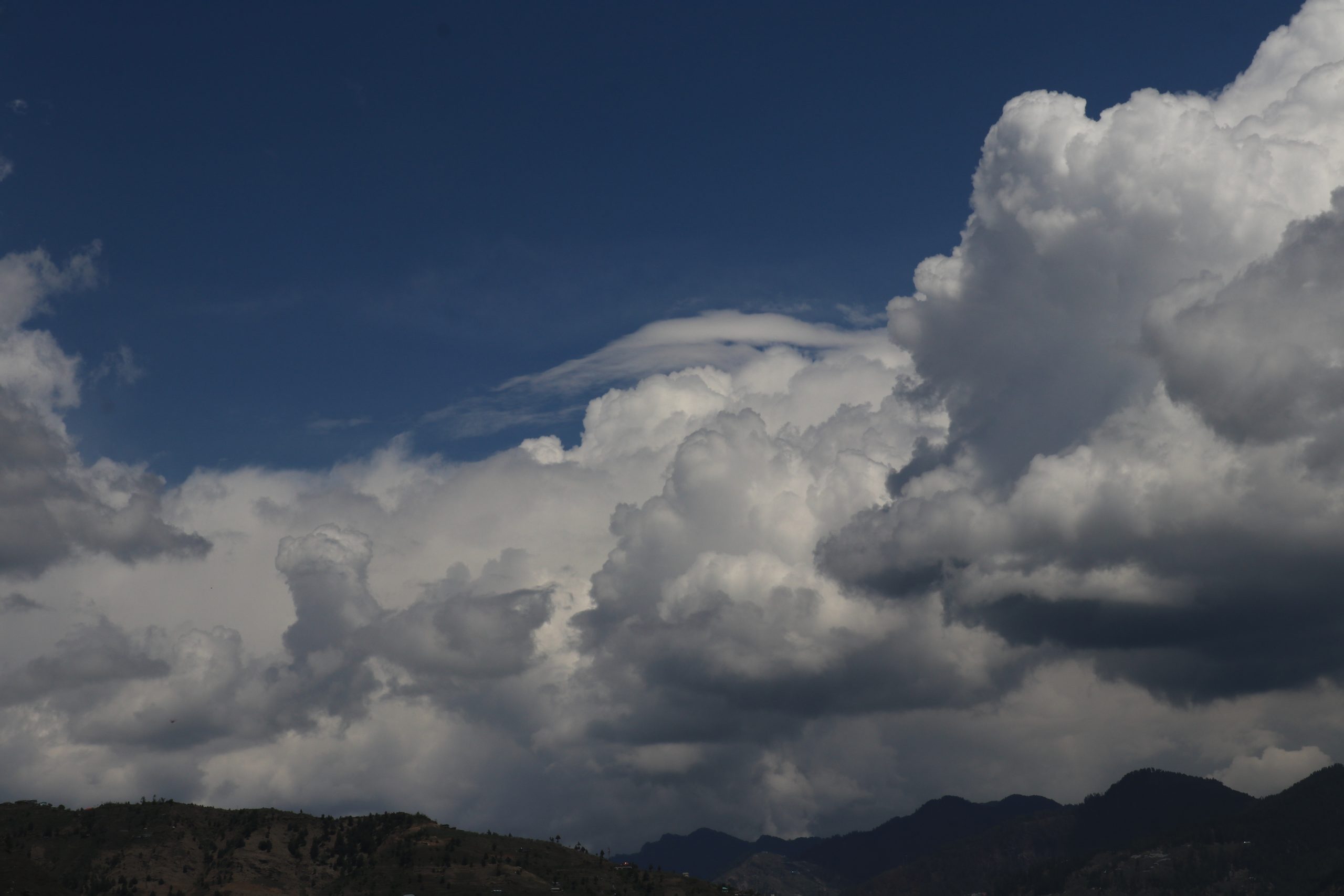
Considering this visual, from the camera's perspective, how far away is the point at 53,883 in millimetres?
199625
